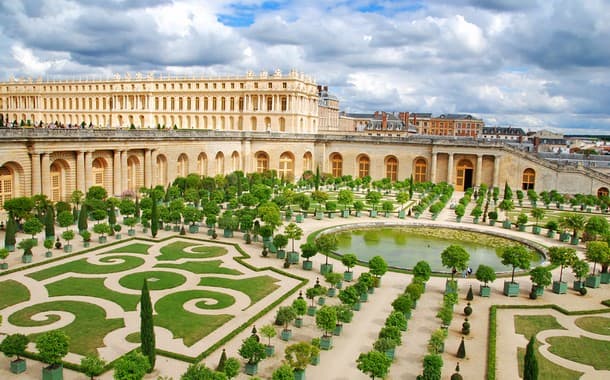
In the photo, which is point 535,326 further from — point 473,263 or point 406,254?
point 406,254

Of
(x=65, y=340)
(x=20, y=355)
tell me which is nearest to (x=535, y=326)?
(x=65, y=340)

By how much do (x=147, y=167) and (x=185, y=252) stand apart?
22.1 metres

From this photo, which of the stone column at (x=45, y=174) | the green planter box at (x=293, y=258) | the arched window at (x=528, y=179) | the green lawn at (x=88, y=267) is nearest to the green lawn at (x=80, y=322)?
the green lawn at (x=88, y=267)

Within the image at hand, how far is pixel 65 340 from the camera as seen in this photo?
15.1 m

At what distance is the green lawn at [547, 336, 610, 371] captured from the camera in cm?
1780

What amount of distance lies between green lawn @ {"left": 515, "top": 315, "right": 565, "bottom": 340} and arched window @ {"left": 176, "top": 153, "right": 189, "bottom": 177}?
134ft

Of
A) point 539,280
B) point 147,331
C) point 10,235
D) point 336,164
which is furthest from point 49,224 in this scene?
point 336,164

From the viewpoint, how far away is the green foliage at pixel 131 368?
13430 mm

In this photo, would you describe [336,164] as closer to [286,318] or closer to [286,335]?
[286,318]

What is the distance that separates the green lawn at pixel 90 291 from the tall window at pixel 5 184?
671 inches

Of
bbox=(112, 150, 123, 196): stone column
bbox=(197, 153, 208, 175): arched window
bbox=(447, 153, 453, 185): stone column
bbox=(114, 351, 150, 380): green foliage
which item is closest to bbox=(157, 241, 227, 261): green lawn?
bbox=(114, 351, 150, 380): green foliage

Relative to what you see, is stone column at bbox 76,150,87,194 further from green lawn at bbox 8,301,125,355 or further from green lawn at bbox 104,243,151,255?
green lawn at bbox 8,301,125,355

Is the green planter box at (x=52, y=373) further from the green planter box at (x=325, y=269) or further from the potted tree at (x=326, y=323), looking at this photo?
the green planter box at (x=325, y=269)

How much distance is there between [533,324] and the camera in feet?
69.1
